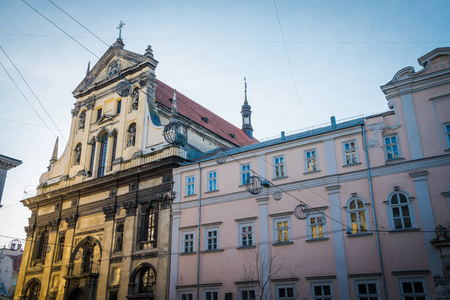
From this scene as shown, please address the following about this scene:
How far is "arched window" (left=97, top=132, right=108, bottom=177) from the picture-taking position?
32537 millimetres

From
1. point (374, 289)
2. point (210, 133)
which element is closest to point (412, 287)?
point (374, 289)

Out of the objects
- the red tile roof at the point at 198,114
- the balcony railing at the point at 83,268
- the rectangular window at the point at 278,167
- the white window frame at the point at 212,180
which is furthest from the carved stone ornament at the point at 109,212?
the rectangular window at the point at 278,167

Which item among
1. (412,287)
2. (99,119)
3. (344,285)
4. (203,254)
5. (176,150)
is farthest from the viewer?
(99,119)

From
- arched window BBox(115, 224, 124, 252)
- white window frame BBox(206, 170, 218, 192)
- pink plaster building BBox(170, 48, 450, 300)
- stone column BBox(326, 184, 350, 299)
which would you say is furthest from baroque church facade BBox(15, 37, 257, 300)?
stone column BBox(326, 184, 350, 299)

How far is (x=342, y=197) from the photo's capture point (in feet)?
65.4

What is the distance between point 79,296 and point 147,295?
7.82 m

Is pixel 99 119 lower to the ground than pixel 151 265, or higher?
higher

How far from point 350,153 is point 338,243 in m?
4.57

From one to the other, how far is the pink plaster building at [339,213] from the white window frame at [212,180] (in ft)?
0.50

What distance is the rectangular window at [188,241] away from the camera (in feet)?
78.6

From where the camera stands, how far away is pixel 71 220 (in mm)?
32031

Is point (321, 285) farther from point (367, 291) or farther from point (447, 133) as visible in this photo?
point (447, 133)

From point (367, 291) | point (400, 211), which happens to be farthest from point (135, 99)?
point (367, 291)

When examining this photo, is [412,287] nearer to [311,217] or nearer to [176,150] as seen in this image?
[311,217]
